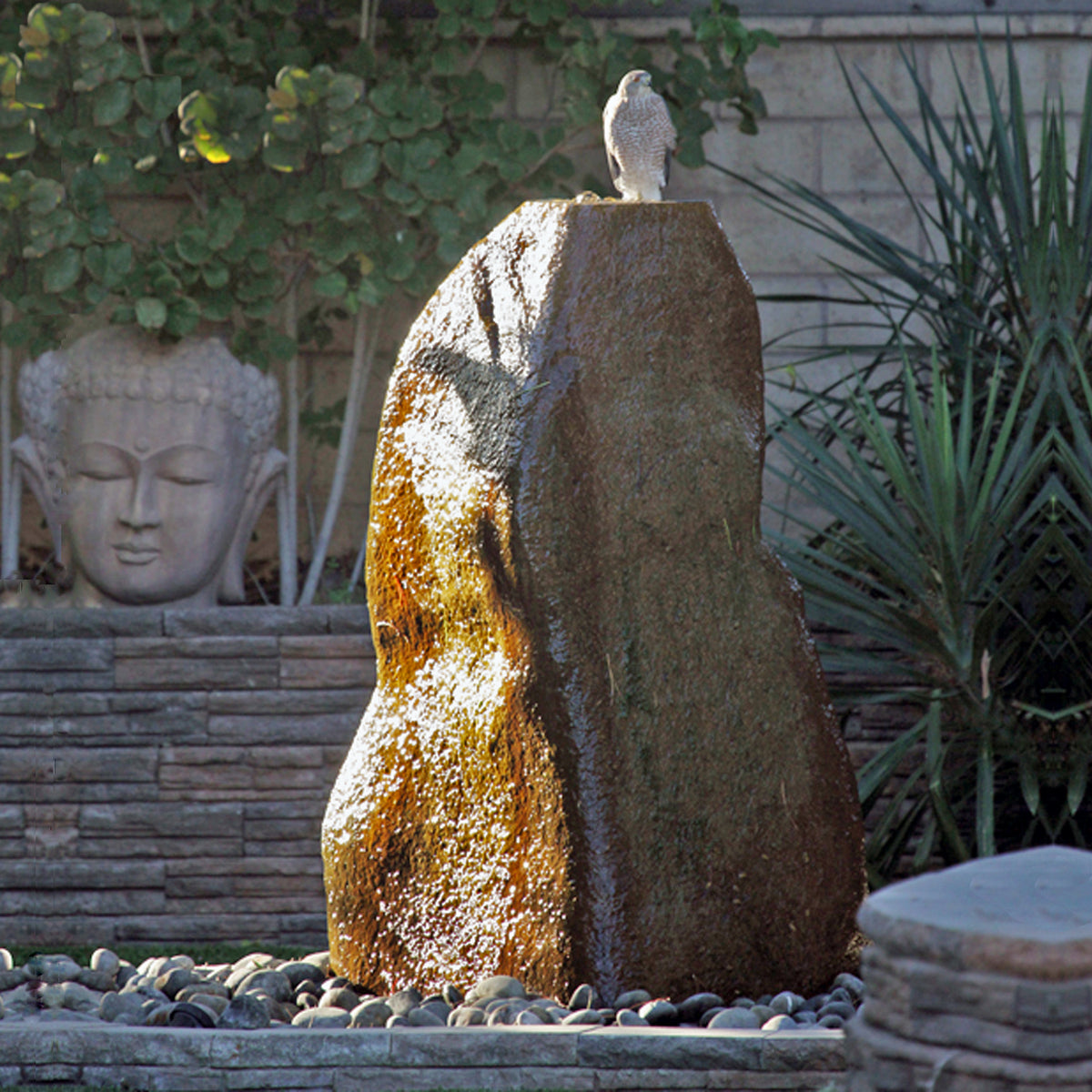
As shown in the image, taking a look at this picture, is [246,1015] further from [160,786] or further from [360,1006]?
[160,786]

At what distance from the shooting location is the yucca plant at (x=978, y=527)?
11.1 feet

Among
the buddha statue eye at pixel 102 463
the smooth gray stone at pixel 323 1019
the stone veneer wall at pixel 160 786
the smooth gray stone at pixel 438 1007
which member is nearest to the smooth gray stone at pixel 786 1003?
the smooth gray stone at pixel 438 1007

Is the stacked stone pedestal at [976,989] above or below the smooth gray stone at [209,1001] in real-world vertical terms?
above

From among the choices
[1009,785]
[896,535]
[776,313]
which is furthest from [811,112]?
[1009,785]

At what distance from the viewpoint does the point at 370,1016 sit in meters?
2.48

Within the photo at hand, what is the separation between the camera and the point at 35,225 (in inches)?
158

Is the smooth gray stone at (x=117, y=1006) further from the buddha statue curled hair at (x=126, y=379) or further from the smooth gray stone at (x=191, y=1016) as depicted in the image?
the buddha statue curled hair at (x=126, y=379)

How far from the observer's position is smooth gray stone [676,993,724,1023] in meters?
2.46

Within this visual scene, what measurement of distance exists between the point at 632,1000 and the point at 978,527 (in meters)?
1.40

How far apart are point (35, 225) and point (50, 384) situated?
0.41 meters

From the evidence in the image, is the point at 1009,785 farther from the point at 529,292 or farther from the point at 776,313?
the point at 529,292

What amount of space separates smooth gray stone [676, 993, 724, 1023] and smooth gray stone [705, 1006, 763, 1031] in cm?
5

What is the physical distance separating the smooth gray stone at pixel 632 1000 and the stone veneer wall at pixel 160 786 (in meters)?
1.63

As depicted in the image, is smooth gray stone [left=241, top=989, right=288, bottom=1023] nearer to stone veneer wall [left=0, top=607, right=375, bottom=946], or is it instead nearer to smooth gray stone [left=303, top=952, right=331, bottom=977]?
smooth gray stone [left=303, top=952, right=331, bottom=977]
